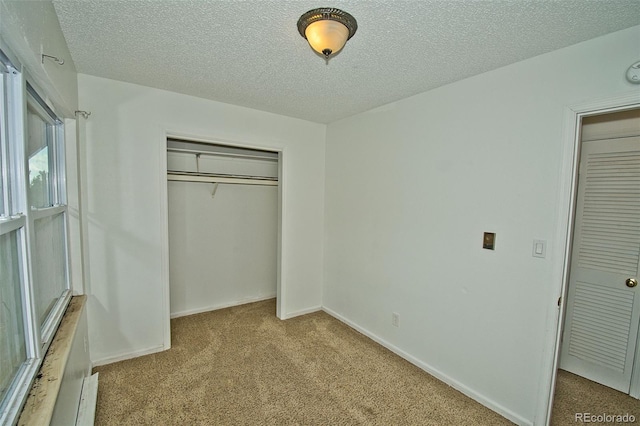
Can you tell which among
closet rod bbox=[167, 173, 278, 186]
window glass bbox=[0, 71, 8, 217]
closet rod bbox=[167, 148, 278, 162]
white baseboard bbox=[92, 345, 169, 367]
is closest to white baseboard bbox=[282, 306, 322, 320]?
white baseboard bbox=[92, 345, 169, 367]

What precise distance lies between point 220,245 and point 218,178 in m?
0.94

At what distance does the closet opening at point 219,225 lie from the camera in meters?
3.32

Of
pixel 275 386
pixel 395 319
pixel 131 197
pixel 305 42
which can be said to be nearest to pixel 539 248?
pixel 395 319

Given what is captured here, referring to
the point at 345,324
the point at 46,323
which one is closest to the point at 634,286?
the point at 345,324

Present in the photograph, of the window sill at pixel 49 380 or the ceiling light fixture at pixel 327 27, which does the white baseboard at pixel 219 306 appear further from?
the ceiling light fixture at pixel 327 27

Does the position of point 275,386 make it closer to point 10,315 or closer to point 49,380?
point 49,380

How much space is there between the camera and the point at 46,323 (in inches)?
60.0

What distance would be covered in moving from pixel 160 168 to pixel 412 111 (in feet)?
7.89

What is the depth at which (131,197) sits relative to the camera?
2463 millimetres

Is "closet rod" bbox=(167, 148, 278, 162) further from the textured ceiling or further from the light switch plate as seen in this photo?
the light switch plate

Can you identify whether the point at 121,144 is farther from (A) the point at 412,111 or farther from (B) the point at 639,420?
(B) the point at 639,420

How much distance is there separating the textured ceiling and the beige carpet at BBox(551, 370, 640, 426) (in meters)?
2.48

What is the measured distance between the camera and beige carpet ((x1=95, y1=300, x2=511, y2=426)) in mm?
1897

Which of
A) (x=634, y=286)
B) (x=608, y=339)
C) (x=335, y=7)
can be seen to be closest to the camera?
(x=335, y=7)
